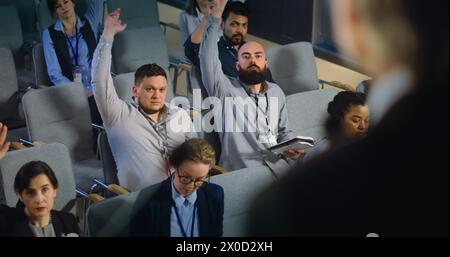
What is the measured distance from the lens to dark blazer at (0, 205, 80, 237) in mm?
3100

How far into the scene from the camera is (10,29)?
5797mm

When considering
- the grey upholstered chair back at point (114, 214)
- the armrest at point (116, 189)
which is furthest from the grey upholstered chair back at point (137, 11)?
the grey upholstered chair back at point (114, 214)

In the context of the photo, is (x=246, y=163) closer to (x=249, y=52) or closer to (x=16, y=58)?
(x=249, y=52)

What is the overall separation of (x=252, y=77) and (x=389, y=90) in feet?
12.0

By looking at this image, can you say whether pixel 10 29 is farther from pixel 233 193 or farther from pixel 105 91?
pixel 233 193

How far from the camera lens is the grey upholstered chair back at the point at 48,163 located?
3273 millimetres

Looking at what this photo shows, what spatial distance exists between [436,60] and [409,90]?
34mm

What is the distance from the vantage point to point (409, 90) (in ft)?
1.86

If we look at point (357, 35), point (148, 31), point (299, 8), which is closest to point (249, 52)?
point (148, 31)

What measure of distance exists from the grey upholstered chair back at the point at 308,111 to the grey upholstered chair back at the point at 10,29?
260 centimetres

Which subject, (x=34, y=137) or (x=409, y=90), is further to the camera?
(x=34, y=137)

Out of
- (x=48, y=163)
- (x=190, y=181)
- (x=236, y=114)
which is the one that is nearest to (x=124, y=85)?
(x=236, y=114)

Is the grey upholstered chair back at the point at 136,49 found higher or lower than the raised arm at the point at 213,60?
higher

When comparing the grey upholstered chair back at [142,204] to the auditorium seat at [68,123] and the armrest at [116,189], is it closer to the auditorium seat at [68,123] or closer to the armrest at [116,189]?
the armrest at [116,189]
